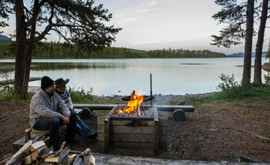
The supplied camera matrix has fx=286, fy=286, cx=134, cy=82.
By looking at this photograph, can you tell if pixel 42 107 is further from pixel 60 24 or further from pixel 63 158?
pixel 60 24

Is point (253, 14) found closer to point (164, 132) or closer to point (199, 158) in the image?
point (164, 132)

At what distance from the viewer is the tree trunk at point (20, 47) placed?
9891mm

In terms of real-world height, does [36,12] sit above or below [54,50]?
above

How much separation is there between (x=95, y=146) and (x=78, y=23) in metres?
7.24

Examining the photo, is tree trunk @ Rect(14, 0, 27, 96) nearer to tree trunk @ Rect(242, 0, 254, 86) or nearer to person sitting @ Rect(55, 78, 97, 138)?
person sitting @ Rect(55, 78, 97, 138)

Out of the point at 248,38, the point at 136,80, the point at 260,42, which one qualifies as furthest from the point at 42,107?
the point at 136,80

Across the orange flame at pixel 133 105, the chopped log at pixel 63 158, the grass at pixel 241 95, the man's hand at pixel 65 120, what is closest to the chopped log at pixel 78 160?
the chopped log at pixel 63 158

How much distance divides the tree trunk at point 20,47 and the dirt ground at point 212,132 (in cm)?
211

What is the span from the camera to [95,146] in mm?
4633

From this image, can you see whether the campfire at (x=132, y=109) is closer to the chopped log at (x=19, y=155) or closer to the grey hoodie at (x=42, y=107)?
the grey hoodie at (x=42, y=107)

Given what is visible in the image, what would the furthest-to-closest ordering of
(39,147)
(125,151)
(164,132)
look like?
1. (164,132)
2. (125,151)
3. (39,147)

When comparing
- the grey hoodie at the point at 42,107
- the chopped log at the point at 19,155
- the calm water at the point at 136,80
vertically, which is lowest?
the calm water at the point at 136,80

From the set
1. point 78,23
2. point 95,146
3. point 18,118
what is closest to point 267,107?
point 95,146

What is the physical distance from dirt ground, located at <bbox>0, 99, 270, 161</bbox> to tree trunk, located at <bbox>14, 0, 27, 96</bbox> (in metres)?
2.11
